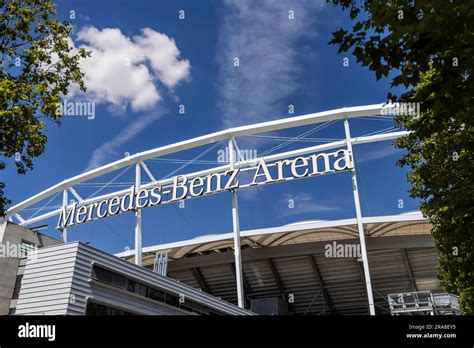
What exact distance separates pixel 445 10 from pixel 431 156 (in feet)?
37.8

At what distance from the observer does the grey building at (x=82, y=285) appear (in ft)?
69.6

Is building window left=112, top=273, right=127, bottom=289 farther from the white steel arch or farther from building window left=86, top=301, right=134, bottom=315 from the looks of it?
the white steel arch

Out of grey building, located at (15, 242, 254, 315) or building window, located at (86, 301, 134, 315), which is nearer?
grey building, located at (15, 242, 254, 315)

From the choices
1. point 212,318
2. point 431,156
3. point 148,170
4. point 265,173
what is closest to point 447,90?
point 212,318

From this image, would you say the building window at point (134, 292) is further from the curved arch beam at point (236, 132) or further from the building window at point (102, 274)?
the curved arch beam at point (236, 132)

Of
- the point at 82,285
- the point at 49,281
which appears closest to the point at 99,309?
the point at 82,285

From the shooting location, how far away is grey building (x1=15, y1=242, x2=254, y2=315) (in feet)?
69.6

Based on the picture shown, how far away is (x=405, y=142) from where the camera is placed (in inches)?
763

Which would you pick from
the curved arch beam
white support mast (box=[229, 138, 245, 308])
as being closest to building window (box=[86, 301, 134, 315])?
white support mast (box=[229, 138, 245, 308])

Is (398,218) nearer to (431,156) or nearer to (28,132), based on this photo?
(431,156)

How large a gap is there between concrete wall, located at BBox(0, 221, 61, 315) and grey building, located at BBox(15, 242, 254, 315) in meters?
10.1

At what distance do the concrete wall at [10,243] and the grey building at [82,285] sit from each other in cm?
1008

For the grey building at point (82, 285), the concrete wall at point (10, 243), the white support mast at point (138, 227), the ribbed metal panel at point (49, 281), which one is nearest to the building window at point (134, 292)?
the grey building at point (82, 285)

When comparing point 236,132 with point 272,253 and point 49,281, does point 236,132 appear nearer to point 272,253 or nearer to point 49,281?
point 272,253
